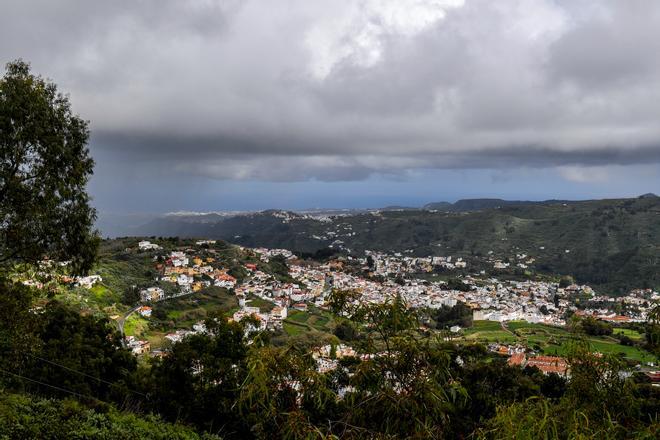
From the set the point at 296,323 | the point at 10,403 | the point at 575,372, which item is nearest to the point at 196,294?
the point at 296,323

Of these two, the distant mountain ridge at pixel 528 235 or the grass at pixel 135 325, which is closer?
the grass at pixel 135 325

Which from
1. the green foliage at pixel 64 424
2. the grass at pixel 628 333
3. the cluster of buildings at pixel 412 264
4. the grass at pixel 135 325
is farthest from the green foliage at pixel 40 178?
the cluster of buildings at pixel 412 264

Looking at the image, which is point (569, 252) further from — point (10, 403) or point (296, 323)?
point (10, 403)

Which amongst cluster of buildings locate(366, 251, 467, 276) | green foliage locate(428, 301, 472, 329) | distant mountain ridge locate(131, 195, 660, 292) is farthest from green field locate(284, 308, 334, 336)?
distant mountain ridge locate(131, 195, 660, 292)

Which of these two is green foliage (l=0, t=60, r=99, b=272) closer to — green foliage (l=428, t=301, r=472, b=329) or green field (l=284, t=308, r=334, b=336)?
green field (l=284, t=308, r=334, b=336)

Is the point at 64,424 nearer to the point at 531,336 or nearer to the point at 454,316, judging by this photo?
the point at 531,336

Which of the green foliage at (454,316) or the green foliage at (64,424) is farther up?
the green foliage at (64,424)

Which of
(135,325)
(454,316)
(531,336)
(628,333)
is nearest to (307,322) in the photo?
(135,325)

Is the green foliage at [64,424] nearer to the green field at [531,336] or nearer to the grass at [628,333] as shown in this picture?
the green field at [531,336]
